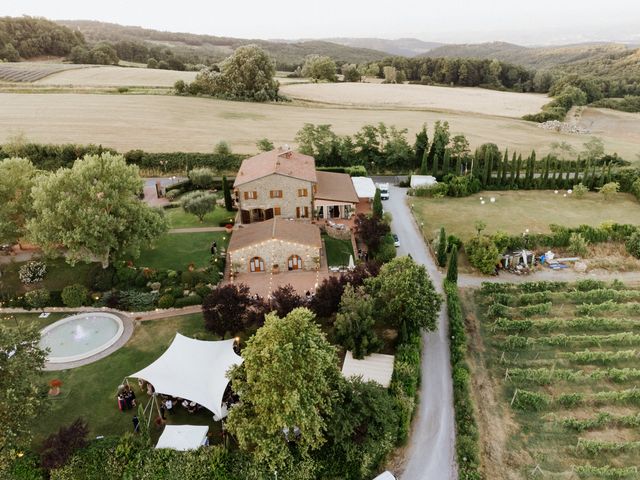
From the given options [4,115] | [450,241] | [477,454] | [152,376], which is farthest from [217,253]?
[4,115]

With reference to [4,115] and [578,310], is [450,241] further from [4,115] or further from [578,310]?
[4,115]

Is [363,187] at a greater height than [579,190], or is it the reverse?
[363,187]

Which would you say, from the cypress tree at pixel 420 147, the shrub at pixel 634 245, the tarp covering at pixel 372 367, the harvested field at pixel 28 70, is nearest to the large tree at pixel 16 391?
the tarp covering at pixel 372 367

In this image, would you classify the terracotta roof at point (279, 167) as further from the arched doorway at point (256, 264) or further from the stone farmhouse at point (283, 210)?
the arched doorway at point (256, 264)

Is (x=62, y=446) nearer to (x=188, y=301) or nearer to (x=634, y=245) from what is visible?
(x=188, y=301)

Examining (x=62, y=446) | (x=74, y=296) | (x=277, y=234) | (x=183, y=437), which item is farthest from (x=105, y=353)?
(x=277, y=234)
